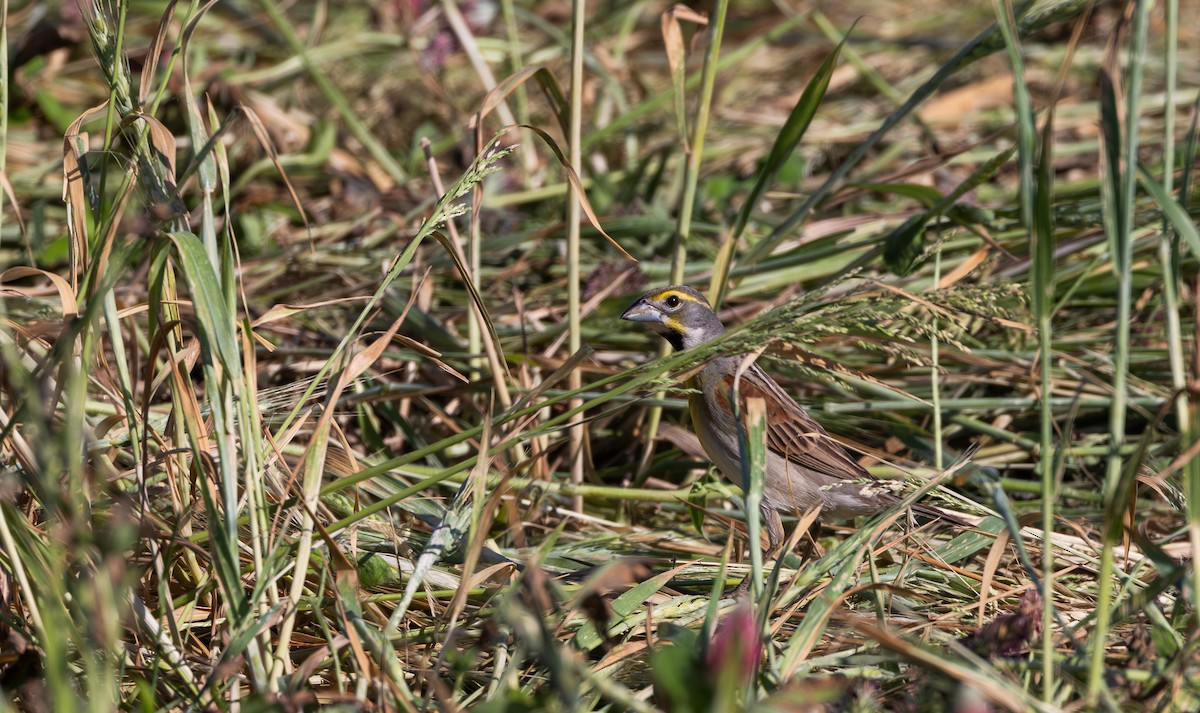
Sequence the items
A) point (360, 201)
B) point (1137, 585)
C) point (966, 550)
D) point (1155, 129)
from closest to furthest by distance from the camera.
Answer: point (1137, 585) → point (966, 550) → point (360, 201) → point (1155, 129)

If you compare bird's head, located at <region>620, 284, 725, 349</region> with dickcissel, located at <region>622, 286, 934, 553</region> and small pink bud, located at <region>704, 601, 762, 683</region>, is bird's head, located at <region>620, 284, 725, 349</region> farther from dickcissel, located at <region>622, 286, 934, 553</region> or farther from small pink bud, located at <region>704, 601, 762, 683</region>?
small pink bud, located at <region>704, 601, 762, 683</region>

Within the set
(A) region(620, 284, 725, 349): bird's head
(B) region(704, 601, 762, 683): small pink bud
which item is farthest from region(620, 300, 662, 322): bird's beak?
(B) region(704, 601, 762, 683): small pink bud

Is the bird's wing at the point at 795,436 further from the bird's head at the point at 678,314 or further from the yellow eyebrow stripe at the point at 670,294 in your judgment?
the yellow eyebrow stripe at the point at 670,294

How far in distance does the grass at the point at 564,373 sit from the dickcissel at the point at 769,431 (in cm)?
15

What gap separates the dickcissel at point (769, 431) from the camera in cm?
364

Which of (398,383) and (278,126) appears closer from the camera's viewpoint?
(398,383)

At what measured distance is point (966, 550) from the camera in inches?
129

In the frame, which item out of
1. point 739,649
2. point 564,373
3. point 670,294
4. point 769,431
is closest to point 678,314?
point 670,294

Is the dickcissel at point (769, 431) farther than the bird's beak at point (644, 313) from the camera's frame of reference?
No

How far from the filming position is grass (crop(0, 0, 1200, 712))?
229 cm

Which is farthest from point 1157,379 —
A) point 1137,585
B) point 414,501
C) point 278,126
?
point 278,126

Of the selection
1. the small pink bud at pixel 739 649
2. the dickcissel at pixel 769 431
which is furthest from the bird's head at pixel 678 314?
the small pink bud at pixel 739 649

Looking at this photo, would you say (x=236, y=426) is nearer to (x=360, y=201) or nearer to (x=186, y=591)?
(x=186, y=591)

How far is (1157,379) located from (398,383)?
9.42 feet
